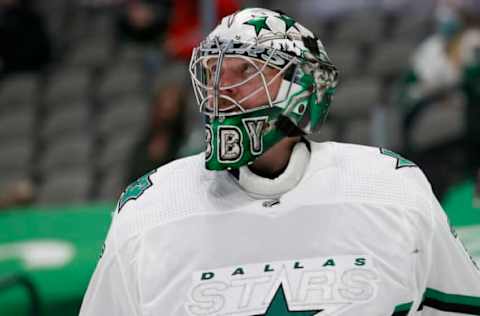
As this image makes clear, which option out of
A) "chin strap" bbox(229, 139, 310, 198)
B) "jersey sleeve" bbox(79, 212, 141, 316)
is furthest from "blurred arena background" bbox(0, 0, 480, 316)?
"jersey sleeve" bbox(79, 212, 141, 316)

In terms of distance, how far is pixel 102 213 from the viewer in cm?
460

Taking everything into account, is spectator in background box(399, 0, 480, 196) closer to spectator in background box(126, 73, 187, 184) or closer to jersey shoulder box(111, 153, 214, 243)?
spectator in background box(126, 73, 187, 184)

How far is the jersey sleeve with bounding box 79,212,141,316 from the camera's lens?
228cm

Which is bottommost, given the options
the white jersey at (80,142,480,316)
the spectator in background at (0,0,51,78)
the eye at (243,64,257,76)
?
the spectator in background at (0,0,51,78)

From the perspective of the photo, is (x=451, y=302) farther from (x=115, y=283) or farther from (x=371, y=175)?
(x=115, y=283)

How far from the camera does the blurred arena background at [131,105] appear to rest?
4.17 metres

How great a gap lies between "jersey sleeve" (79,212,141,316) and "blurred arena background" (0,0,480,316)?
1.32 m

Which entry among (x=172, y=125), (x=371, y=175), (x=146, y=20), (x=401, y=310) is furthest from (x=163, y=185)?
(x=146, y=20)

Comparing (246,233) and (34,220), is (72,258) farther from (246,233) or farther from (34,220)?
(246,233)

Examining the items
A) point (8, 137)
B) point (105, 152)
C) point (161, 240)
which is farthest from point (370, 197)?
point (8, 137)

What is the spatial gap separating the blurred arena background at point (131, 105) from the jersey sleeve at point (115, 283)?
1318mm

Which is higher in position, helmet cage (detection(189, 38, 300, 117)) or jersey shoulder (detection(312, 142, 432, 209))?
helmet cage (detection(189, 38, 300, 117))

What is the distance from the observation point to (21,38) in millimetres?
6594

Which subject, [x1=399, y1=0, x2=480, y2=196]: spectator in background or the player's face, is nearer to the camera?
the player's face
